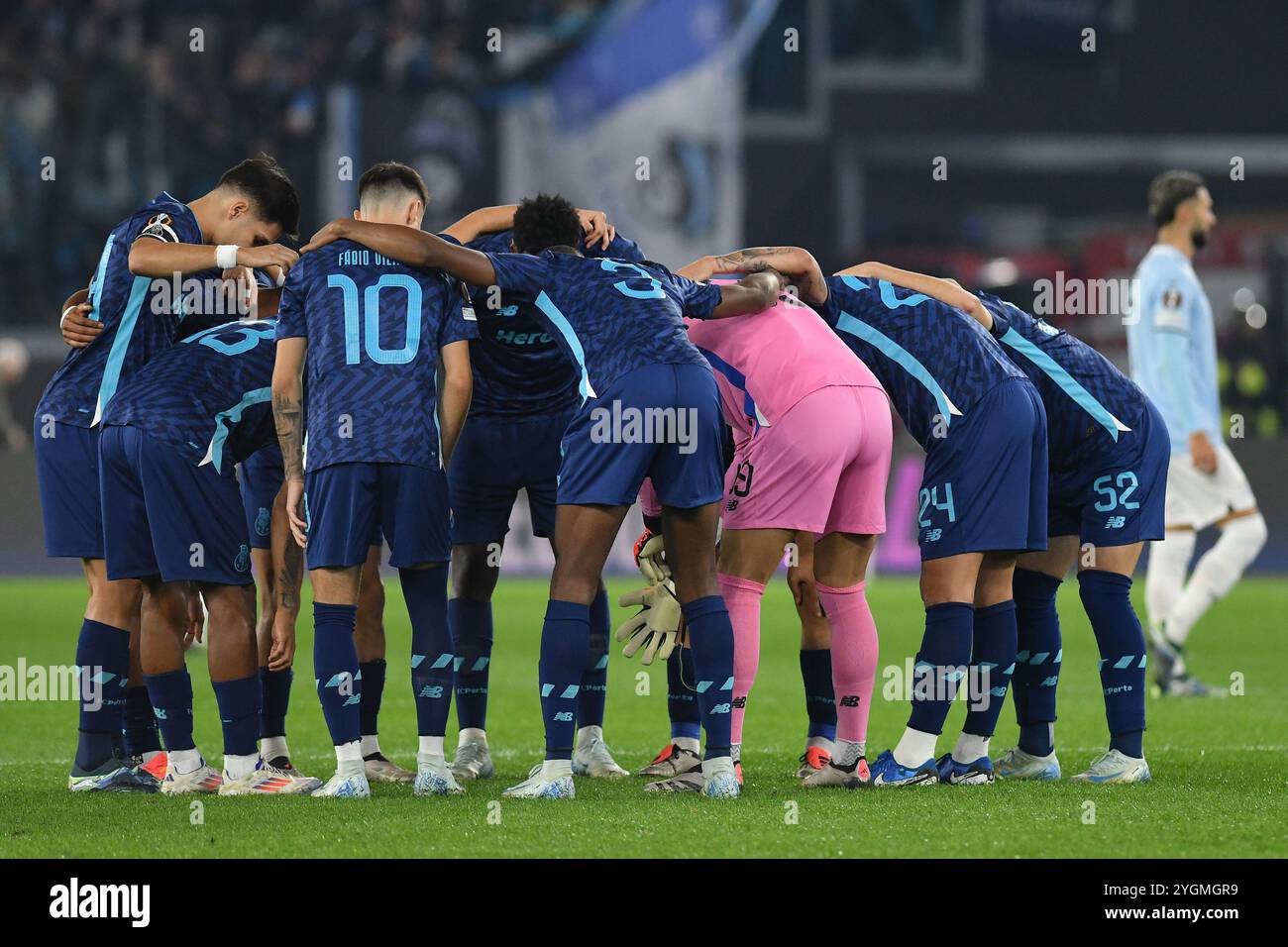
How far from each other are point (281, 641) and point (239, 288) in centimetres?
135

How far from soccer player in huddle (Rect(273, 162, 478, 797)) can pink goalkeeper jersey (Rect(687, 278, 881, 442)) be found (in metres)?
0.99

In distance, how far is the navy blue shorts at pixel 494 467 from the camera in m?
6.62

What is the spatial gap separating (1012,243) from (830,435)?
25.6 m

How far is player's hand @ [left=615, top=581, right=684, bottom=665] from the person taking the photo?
6328 millimetres

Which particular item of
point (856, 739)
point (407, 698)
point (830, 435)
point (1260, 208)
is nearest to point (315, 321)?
point (830, 435)

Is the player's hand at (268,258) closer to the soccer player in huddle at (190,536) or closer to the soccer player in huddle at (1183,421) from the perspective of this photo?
the soccer player in huddle at (190,536)

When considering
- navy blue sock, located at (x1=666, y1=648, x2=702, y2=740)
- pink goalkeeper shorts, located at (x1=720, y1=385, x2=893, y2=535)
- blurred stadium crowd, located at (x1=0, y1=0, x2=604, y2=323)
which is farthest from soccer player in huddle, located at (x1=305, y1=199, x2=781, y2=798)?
blurred stadium crowd, located at (x1=0, y1=0, x2=604, y2=323)

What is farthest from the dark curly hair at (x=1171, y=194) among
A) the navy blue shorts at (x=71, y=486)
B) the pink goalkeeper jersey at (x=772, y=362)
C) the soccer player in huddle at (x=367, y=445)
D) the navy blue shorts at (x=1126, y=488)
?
the navy blue shorts at (x=71, y=486)

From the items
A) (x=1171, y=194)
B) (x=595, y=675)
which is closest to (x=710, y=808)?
(x=595, y=675)

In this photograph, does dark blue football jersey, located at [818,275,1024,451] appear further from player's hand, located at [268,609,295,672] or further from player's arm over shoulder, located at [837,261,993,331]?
player's hand, located at [268,609,295,672]

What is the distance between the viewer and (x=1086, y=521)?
21.0 ft

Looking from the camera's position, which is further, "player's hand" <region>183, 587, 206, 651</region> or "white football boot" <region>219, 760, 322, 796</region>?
"player's hand" <region>183, 587, 206, 651</region>

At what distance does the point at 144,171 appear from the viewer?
66.0 ft

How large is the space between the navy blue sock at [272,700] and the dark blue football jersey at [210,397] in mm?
836
